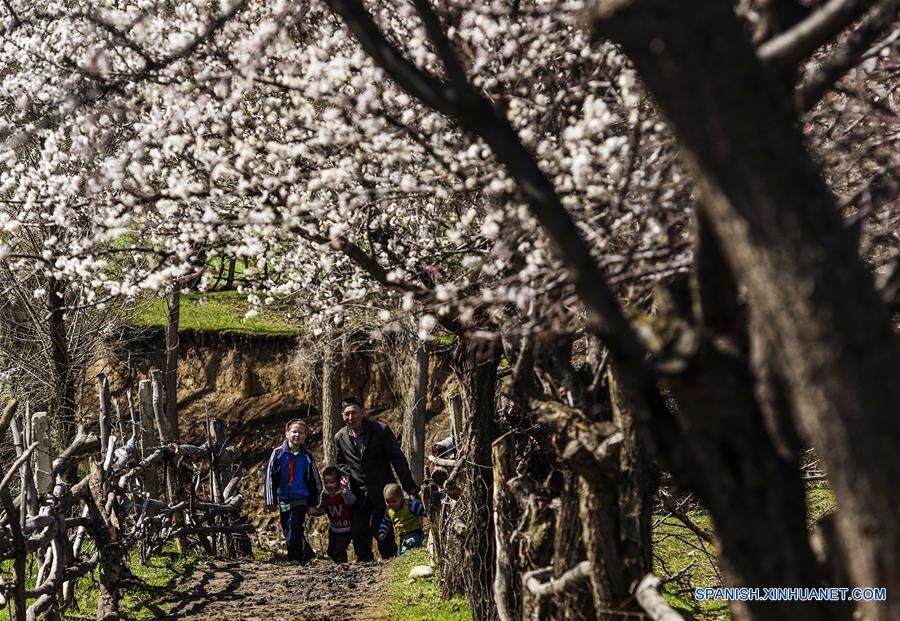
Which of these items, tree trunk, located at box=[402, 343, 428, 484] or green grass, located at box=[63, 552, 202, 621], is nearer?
green grass, located at box=[63, 552, 202, 621]

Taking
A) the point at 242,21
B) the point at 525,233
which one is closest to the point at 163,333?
the point at 242,21

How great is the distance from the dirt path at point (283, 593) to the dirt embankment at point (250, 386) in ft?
42.9

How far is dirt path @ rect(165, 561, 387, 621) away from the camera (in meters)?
8.24

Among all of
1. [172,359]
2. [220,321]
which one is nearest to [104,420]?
[172,359]

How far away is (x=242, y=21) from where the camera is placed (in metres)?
6.90

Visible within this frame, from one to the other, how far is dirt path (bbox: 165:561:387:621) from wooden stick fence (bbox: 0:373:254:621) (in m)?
0.79

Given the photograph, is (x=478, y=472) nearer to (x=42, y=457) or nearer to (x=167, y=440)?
(x=42, y=457)

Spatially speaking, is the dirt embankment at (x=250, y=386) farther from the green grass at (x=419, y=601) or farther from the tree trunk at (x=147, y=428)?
the green grass at (x=419, y=601)

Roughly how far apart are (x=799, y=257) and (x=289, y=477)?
965cm

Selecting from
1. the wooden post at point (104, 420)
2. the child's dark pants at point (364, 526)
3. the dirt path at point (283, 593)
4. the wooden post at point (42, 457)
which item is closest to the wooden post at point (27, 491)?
the wooden post at point (42, 457)

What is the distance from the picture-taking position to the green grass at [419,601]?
788 cm

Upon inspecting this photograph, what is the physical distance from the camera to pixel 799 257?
2.10 metres

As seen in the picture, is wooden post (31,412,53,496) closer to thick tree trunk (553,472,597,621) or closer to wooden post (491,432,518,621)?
wooden post (491,432,518,621)

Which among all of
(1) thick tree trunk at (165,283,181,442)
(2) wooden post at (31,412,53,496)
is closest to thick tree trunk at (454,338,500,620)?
(2) wooden post at (31,412,53,496)
